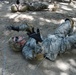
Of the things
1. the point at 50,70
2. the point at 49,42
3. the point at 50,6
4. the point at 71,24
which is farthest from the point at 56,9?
the point at 50,70

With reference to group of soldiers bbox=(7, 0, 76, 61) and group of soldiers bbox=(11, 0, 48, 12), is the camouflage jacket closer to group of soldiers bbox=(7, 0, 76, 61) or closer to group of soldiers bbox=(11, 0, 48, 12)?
group of soldiers bbox=(7, 0, 76, 61)

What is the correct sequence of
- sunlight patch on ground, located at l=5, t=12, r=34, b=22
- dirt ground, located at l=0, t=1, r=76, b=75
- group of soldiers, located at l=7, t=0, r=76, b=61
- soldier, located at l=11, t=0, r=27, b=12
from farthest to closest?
1. soldier, located at l=11, t=0, r=27, b=12
2. sunlight patch on ground, located at l=5, t=12, r=34, b=22
3. group of soldiers, located at l=7, t=0, r=76, b=61
4. dirt ground, located at l=0, t=1, r=76, b=75

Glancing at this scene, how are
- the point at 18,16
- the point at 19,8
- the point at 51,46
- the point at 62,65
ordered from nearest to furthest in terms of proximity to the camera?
the point at 62,65
the point at 51,46
the point at 18,16
the point at 19,8

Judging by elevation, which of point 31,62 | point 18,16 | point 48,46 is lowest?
point 18,16

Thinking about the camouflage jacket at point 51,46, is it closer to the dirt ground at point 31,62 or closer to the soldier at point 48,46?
the soldier at point 48,46

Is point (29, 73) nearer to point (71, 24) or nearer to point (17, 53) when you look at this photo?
point (17, 53)

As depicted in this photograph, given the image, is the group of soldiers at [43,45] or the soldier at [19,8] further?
the soldier at [19,8]

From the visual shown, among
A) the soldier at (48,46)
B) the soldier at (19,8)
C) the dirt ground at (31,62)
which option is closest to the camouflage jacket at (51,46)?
the soldier at (48,46)

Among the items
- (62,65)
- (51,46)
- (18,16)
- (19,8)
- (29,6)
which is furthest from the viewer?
(29,6)

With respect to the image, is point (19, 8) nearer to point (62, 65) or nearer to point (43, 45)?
point (43, 45)

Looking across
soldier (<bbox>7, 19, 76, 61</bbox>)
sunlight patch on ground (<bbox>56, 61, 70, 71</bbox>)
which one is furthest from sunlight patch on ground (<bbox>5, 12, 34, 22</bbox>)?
sunlight patch on ground (<bbox>56, 61, 70, 71</bbox>)

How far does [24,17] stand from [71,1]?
1.91 metres

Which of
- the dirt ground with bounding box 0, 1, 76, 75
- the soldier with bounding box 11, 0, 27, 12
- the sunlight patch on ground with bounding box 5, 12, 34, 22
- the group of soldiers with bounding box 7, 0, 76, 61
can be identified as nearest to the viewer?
the dirt ground with bounding box 0, 1, 76, 75

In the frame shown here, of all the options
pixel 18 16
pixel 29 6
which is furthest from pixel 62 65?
pixel 29 6
